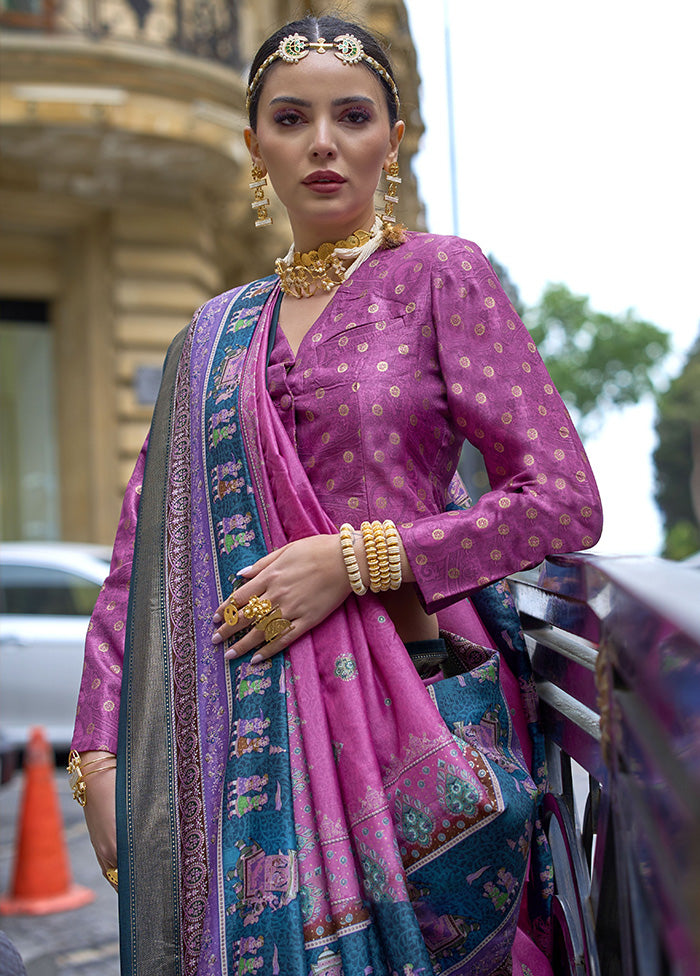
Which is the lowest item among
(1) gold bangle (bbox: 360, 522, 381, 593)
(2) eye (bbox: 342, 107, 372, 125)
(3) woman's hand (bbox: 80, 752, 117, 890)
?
(3) woman's hand (bbox: 80, 752, 117, 890)

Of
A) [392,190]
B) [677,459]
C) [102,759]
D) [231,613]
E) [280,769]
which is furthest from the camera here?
[677,459]

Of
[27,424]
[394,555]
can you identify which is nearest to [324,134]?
[394,555]

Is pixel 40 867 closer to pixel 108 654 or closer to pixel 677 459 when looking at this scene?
pixel 108 654

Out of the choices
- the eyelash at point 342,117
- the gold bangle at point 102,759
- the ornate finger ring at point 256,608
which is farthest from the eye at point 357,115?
the gold bangle at point 102,759

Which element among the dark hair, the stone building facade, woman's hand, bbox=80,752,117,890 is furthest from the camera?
the stone building facade

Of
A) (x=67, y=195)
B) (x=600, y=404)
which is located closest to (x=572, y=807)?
(x=67, y=195)

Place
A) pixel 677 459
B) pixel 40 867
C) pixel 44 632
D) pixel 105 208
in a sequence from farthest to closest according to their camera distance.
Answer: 1. pixel 105 208
2. pixel 677 459
3. pixel 44 632
4. pixel 40 867

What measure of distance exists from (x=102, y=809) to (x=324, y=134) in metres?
1.00

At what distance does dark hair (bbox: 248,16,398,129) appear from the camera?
176cm

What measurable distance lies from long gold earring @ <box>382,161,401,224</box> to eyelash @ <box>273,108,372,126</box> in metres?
0.16

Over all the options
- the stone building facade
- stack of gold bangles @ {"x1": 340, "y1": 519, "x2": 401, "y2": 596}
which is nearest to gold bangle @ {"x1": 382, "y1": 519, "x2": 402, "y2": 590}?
stack of gold bangles @ {"x1": 340, "y1": 519, "x2": 401, "y2": 596}

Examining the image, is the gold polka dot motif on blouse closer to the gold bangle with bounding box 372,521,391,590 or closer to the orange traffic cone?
the gold bangle with bounding box 372,521,391,590

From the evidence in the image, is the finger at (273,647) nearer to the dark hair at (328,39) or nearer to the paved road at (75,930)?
the dark hair at (328,39)

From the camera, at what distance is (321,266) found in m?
1.80
